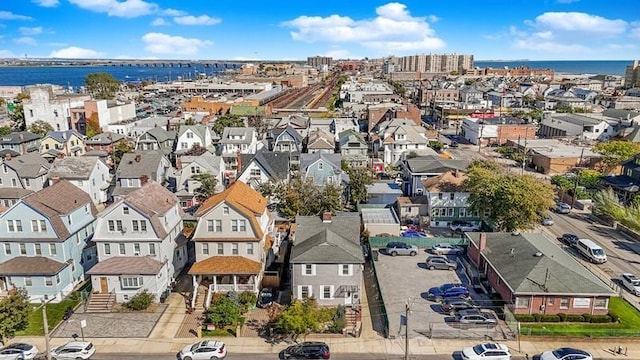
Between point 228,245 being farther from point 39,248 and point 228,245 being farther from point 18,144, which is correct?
point 18,144

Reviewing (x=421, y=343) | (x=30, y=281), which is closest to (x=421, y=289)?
(x=421, y=343)

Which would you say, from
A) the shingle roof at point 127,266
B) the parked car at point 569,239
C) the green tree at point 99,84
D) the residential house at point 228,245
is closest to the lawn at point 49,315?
the shingle roof at point 127,266

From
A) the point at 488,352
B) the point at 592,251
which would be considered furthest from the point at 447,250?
the point at 488,352

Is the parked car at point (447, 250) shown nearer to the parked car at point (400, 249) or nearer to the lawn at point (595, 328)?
the parked car at point (400, 249)

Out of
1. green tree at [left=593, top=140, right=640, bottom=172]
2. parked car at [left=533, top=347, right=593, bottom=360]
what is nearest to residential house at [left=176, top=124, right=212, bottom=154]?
parked car at [left=533, top=347, right=593, bottom=360]

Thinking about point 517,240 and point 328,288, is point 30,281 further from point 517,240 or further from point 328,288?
point 517,240

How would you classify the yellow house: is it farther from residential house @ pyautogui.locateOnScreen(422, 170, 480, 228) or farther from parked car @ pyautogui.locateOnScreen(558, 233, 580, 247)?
parked car @ pyautogui.locateOnScreen(558, 233, 580, 247)
